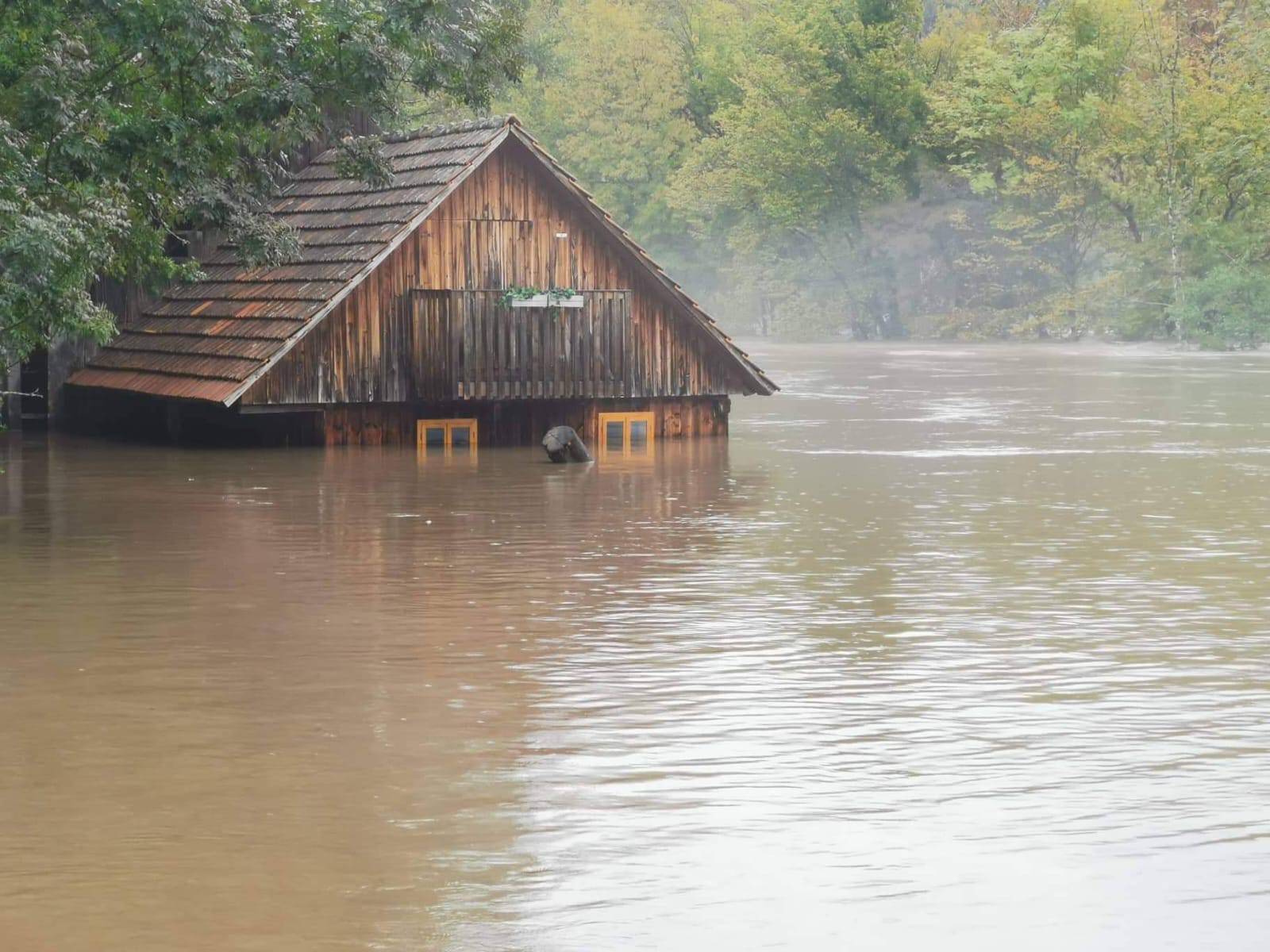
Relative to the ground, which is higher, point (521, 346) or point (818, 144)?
point (818, 144)

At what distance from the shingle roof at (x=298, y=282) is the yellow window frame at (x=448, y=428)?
8.88 feet

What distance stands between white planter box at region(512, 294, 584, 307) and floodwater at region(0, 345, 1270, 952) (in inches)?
332

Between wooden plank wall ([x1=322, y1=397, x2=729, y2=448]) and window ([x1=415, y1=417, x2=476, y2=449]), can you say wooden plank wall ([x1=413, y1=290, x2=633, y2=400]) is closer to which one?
wooden plank wall ([x1=322, y1=397, x2=729, y2=448])

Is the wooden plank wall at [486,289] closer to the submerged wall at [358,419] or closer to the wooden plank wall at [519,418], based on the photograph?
the submerged wall at [358,419]

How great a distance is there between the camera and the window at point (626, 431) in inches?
1332

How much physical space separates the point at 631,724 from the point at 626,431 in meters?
23.0

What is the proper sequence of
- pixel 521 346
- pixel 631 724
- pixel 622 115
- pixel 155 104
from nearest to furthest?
1. pixel 631 724
2. pixel 155 104
3. pixel 521 346
4. pixel 622 115

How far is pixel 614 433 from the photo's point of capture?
34.2 metres

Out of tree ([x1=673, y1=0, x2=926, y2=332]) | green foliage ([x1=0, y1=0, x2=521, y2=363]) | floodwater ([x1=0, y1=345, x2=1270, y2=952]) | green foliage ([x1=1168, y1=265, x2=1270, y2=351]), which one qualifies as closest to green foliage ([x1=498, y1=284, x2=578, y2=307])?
green foliage ([x1=0, y1=0, x2=521, y2=363])

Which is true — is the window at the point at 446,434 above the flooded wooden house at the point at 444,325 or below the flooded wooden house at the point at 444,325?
below

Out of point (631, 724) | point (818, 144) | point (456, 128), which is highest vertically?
point (818, 144)

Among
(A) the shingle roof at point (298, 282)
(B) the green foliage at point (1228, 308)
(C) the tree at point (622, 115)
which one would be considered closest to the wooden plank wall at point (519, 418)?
(A) the shingle roof at point (298, 282)

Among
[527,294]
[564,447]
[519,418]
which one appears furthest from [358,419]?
[564,447]

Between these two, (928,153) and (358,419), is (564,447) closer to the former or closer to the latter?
(358,419)
